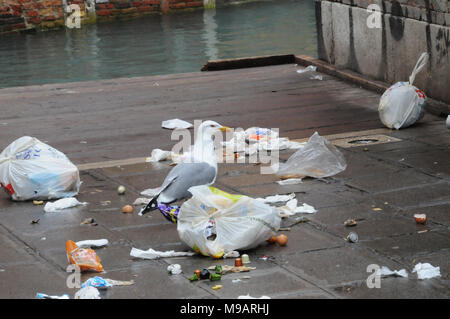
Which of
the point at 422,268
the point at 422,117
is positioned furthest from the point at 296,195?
the point at 422,117

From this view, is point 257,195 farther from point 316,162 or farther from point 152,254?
point 152,254

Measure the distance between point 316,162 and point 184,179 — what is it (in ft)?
4.59

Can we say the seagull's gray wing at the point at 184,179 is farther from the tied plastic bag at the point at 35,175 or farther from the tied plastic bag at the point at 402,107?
the tied plastic bag at the point at 402,107

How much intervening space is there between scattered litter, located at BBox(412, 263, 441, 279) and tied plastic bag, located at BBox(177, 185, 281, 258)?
35.5 inches

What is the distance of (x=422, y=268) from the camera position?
436 cm

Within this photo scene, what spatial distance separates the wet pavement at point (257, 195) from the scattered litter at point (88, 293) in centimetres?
8

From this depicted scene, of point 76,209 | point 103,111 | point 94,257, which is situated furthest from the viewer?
point 103,111

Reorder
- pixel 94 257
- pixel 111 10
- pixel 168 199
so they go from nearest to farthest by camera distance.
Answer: pixel 94 257 < pixel 168 199 < pixel 111 10

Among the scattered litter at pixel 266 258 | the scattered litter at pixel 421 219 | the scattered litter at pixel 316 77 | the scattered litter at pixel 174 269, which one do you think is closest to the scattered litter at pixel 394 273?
the scattered litter at pixel 266 258

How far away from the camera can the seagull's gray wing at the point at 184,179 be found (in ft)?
17.7

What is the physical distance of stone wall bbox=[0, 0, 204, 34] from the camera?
2111 cm

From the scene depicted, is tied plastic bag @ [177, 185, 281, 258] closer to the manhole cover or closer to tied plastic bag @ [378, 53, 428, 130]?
the manhole cover
